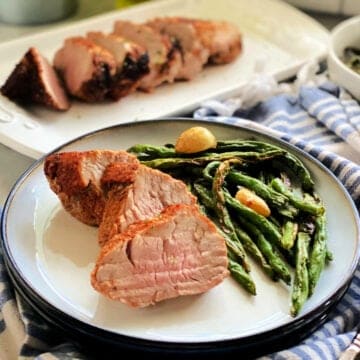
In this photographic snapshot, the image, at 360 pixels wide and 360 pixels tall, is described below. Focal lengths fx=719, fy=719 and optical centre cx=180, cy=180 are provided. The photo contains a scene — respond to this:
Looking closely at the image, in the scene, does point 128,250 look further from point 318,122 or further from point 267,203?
point 318,122

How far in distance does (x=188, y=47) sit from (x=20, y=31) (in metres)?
0.57

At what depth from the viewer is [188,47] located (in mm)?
1762

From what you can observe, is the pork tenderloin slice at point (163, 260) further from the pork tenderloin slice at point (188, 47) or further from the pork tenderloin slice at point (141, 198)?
the pork tenderloin slice at point (188, 47)

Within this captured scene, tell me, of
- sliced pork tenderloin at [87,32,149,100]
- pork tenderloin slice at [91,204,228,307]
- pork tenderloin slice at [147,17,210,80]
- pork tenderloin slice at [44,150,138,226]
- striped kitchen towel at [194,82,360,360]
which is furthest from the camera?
pork tenderloin slice at [147,17,210,80]

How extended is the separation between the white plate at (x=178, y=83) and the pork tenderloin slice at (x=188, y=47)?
0.03 m

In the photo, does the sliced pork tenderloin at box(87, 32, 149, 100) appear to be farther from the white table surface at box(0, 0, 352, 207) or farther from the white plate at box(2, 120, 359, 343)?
the white plate at box(2, 120, 359, 343)

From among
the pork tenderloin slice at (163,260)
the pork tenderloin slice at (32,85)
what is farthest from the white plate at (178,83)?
the pork tenderloin slice at (163,260)

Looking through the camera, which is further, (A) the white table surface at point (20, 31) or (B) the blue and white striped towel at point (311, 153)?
(A) the white table surface at point (20, 31)

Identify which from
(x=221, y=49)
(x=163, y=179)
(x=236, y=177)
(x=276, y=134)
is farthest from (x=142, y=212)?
(x=221, y=49)

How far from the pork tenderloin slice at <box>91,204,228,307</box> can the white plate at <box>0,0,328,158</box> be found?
18.6 inches

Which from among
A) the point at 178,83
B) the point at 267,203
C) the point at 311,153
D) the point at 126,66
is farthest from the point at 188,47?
the point at 267,203

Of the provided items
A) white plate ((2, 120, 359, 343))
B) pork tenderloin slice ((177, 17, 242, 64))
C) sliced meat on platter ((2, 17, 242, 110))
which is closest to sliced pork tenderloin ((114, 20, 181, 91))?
sliced meat on platter ((2, 17, 242, 110))

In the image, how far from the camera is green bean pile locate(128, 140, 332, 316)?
1067mm

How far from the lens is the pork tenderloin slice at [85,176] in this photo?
1.12 m
